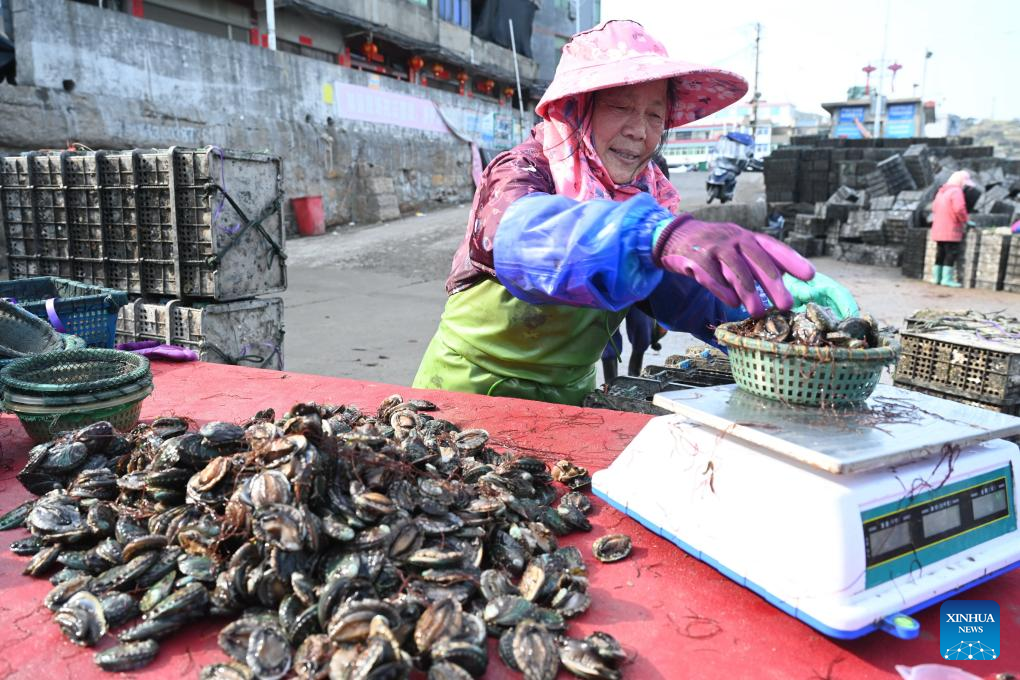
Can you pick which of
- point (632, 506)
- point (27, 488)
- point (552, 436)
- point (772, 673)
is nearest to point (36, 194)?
point (27, 488)

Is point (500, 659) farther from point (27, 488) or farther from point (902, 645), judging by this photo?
point (27, 488)

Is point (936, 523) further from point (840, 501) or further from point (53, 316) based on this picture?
point (53, 316)

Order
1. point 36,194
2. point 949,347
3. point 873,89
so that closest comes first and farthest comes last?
1. point 949,347
2. point 36,194
3. point 873,89

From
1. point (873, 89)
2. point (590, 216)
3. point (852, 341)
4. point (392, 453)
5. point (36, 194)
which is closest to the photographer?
point (852, 341)

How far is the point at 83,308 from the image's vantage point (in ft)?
11.8

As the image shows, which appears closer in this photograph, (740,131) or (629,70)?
(629,70)

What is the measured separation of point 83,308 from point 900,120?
148 ft

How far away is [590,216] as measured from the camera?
1.68m

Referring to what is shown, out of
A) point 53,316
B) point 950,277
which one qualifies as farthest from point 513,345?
point 950,277

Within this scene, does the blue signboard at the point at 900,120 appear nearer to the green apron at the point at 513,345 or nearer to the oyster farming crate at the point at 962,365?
the oyster farming crate at the point at 962,365

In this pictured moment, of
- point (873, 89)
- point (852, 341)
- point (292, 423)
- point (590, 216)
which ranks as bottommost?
point (292, 423)

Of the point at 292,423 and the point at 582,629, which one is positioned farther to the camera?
the point at 292,423

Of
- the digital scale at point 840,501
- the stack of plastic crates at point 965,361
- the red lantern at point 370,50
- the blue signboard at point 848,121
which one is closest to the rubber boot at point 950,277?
the stack of plastic crates at point 965,361

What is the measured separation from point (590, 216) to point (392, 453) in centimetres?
75
